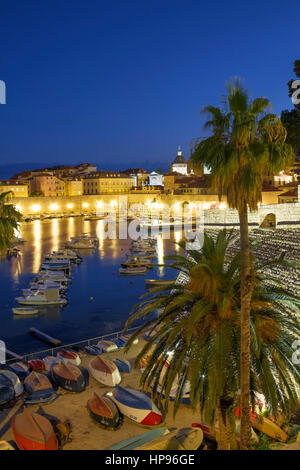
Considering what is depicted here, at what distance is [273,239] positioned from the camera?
578 inches

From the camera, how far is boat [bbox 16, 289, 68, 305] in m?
19.5

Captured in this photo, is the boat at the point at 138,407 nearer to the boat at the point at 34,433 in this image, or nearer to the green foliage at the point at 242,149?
the boat at the point at 34,433

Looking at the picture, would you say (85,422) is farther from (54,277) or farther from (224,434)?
(54,277)

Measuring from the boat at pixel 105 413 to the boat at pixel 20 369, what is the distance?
310cm

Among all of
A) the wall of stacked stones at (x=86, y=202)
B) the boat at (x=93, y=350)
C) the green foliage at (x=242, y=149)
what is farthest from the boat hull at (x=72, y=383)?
the wall of stacked stones at (x=86, y=202)

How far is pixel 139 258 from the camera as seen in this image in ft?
103

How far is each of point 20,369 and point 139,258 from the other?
68.0 feet

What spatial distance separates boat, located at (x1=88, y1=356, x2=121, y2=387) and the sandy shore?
0.62 ft

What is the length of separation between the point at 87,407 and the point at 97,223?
51.5 meters

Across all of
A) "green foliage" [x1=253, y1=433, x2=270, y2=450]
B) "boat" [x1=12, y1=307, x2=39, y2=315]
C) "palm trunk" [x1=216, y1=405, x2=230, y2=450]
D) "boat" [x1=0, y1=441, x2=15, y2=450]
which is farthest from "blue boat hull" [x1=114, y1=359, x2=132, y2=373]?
"boat" [x1=12, y1=307, x2=39, y2=315]

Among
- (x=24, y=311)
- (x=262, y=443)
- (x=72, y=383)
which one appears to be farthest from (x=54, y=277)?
(x=262, y=443)

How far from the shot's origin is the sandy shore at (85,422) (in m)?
7.57
